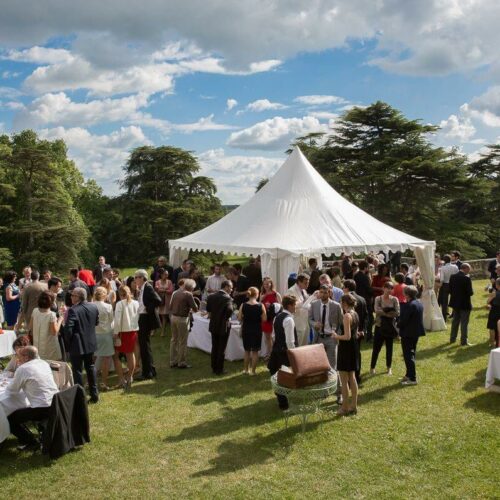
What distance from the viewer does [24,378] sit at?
16.6 ft

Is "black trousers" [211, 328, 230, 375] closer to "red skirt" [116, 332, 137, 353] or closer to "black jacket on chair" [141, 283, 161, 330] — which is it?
"black jacket on chair" [141, 283, 161, 330]

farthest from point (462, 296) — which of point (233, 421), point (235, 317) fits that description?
point (233, 421)

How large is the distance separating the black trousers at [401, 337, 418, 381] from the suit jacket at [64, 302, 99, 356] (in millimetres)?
4102

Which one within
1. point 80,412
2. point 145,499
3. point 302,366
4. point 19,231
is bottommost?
point 145,499

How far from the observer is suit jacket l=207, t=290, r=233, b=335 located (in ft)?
25.2

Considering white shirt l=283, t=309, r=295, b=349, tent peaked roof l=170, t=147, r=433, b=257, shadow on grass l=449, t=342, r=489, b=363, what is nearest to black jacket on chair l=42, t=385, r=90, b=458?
white shirt l=283, t=309, r=295, b=349

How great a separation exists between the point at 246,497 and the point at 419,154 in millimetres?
25212

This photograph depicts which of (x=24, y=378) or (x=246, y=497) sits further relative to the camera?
(x=24, y=378)

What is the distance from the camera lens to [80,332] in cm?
625

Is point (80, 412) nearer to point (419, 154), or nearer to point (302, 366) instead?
point (302, 366)

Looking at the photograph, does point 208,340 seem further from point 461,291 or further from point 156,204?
point 156,204

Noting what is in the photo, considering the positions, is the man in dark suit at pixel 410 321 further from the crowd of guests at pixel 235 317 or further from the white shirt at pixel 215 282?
the white shirt at pixel 215 282

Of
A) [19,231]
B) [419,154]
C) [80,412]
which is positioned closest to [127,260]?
[19,231]

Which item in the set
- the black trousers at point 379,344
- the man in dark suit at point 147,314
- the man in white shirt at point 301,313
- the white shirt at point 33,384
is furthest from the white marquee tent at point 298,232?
the white shirt at point 33,384
